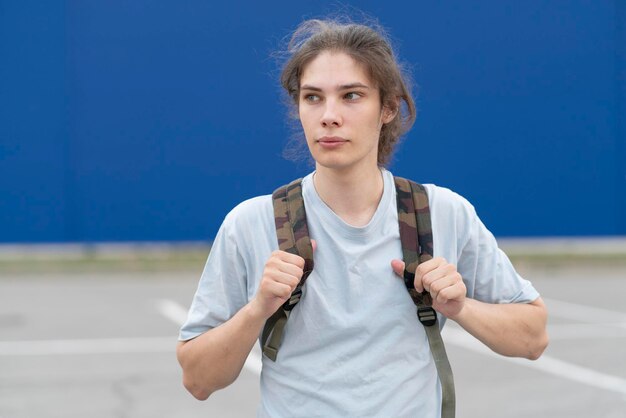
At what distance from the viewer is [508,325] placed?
295 centimetres

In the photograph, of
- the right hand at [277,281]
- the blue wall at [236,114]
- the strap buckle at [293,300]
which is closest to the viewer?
the right hand at [277,281]

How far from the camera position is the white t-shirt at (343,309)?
8.91 feet

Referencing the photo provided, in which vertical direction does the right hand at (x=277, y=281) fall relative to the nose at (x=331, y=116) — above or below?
below

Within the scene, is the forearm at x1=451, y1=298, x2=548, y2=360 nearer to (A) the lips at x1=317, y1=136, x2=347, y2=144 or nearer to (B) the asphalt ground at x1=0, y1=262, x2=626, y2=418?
(A) the lips at x1=317, y1=136, x2=347, y2=144

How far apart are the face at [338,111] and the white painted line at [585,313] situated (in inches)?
372

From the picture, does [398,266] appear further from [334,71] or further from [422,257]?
[334,71]

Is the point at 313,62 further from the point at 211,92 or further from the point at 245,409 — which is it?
the point at 211,92

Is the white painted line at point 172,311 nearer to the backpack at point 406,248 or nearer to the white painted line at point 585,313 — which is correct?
the white painted line at point 585,313

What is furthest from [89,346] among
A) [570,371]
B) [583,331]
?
[583,331]

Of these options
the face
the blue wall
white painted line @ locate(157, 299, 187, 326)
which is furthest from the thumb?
white painted line @ locate(157, 299, 187, 326)

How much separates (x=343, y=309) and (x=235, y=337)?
269mm

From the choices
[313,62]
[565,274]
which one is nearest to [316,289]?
[313,62]

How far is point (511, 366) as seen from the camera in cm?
921

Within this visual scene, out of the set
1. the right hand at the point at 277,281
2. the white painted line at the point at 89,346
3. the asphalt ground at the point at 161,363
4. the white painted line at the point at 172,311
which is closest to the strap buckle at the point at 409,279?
the right hand at the point at 277,281
